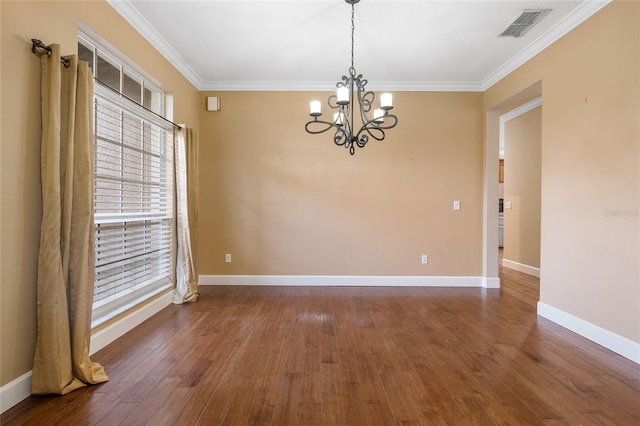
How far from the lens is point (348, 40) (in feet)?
11.0

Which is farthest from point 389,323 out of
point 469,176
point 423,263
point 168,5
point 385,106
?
point 168,5

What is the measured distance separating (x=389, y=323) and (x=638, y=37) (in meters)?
3.03

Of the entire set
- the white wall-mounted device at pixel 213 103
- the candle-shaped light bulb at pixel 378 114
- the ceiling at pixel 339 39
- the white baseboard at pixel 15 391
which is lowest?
the white baseboard at pixel 15 391

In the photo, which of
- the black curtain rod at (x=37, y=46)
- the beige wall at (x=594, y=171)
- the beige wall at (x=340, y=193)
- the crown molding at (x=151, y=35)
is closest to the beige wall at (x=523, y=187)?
the beige wall at (x=340, y=193)

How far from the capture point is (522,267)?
18.9ft

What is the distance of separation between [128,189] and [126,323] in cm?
122

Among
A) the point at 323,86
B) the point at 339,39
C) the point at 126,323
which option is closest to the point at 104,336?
the point at 126,323

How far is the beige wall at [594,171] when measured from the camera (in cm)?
247

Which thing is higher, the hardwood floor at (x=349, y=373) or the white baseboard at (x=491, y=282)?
the white baseboard at (x=491, y=282)

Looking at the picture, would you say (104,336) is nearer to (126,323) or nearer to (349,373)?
(126,323)

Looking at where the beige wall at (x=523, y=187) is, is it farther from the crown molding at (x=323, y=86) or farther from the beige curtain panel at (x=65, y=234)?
the beige curtain panel at (x=65, y=234)

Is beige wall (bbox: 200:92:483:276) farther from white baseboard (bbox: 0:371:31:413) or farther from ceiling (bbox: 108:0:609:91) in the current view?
white baseboard (bbox: 0:371:31:413)

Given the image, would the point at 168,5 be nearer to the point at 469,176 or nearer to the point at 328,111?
the point at 328,111

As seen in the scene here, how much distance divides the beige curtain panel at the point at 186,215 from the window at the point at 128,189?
10cm
